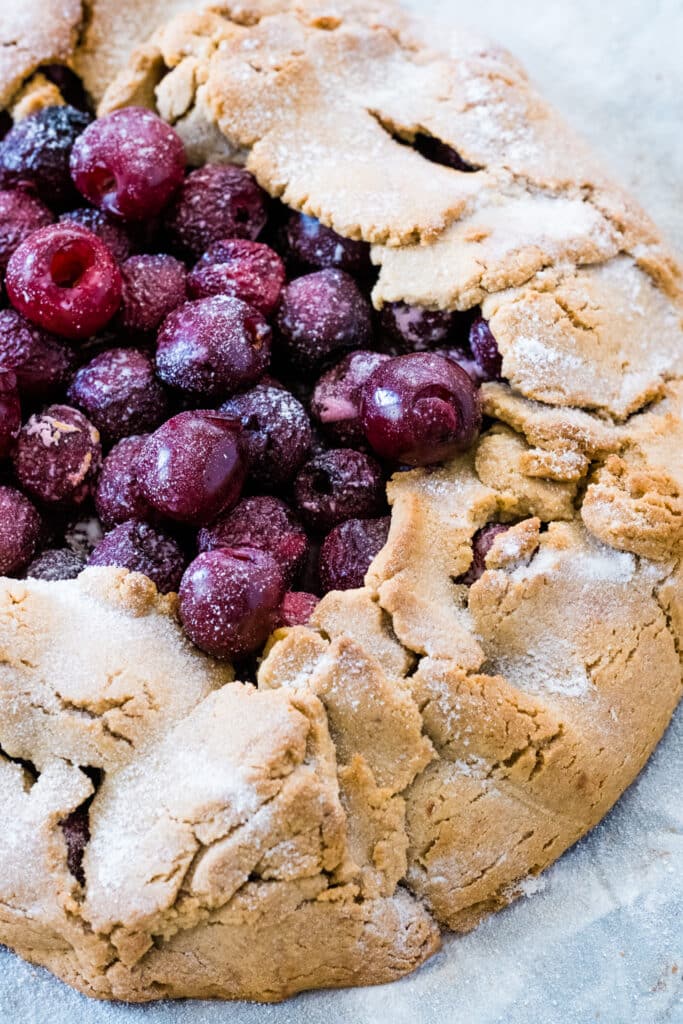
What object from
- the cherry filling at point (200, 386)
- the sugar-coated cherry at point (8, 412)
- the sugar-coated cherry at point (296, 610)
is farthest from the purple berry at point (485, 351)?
the sugar-coated cherry at point (8, 412)

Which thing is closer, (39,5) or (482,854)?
(482,854)

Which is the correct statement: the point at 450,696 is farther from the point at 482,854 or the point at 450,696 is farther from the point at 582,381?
the point at 582,381

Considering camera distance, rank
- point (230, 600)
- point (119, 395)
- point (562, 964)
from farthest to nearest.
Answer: point (119, 395), point (562, 964), point (230, 600)

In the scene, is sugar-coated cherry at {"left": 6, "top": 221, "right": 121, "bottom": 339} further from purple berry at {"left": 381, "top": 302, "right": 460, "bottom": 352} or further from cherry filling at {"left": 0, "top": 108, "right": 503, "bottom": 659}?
purple berry at {"left": 381, "top": 302, "right": 460, "bottom": 352}

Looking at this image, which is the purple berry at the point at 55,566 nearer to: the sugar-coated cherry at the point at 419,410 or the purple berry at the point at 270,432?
the purple berry at the point at 270,432

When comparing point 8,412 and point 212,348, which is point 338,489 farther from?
point 8,412

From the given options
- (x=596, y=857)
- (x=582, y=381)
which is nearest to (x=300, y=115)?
(x=582, y=381)

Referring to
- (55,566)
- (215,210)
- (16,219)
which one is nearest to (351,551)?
(55,566)
